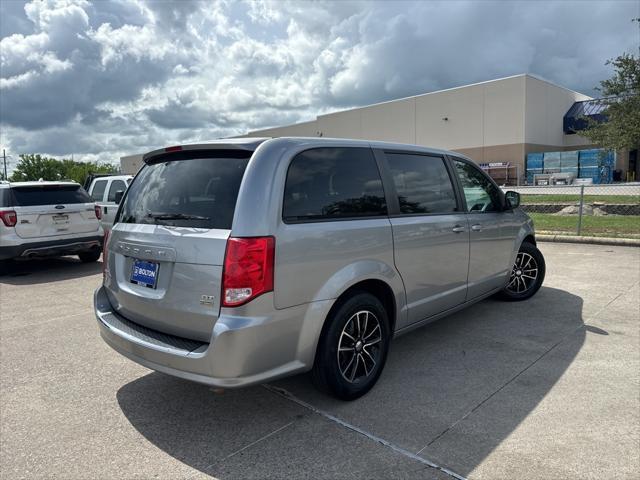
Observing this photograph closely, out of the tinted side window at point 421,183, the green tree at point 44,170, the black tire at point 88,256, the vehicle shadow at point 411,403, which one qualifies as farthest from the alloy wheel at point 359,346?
the green tree at point 44,170

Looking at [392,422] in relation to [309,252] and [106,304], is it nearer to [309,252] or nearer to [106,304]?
[309,252]

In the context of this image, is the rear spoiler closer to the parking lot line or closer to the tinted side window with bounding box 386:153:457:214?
the tinted side window with bounding box 386:153:457:214

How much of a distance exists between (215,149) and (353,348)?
171cm

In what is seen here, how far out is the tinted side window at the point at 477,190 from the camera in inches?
189

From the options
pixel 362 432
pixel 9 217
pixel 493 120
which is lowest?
pixel 362 432

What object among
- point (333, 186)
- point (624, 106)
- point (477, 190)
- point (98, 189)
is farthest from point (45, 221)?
point (624, 106)

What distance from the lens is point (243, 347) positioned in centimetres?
275

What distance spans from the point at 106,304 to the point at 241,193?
167cm

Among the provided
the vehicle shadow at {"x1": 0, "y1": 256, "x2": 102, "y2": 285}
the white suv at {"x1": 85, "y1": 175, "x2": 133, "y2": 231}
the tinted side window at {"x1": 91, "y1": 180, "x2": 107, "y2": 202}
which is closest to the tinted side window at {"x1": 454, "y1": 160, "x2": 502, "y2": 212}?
the vehicle shadow at {"x1": 0, "y1": 256, "x2": 102, "y2": 285}

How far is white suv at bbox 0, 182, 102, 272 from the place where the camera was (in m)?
8.28

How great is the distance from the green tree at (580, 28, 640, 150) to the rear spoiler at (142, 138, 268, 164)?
86.6ft

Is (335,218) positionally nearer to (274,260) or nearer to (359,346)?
(274,260)

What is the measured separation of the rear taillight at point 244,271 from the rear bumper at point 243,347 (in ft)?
0.21

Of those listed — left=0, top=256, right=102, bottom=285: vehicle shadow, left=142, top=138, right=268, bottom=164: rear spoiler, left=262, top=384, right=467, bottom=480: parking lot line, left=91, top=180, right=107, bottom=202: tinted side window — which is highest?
left=142, top=138, right=268, bottom=164: rear spoiler
